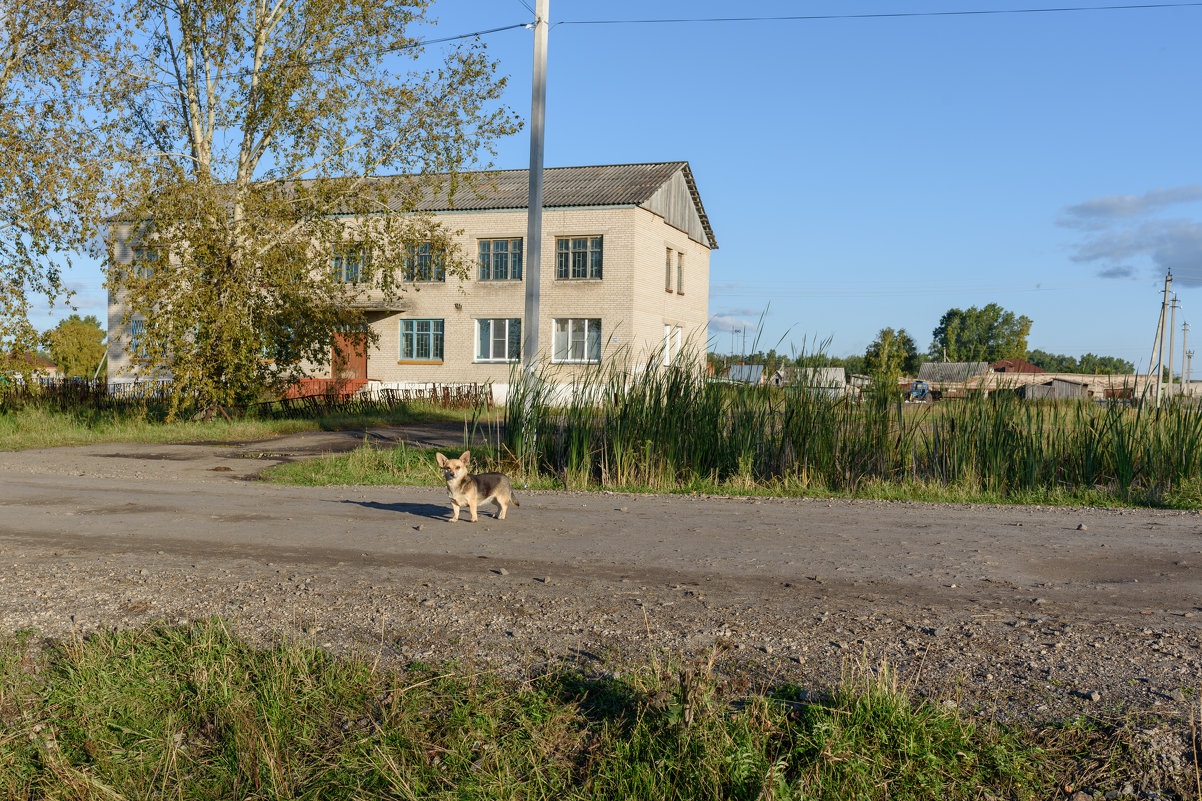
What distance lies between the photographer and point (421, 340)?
36.8m

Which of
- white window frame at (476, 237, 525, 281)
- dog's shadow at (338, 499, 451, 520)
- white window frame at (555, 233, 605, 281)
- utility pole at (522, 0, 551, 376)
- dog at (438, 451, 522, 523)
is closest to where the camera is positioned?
dog at (438, 451, 522, 523)

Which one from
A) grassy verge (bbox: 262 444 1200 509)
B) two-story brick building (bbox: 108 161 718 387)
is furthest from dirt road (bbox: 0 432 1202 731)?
two-story brick building (bbox: 108 161 718 387)

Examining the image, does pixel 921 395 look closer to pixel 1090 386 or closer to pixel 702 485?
pixel 1090 386

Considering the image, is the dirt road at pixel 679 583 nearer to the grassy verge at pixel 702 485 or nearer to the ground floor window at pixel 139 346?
the grassy verge at pixel 702 485

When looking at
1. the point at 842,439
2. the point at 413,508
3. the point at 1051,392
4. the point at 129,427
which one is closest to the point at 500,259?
the point at 129,427

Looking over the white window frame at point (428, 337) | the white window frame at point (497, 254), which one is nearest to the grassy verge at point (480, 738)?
the white window frame at point (497, 254)

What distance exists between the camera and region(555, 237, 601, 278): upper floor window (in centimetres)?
3409

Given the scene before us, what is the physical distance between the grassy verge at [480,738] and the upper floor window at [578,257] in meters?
30.4

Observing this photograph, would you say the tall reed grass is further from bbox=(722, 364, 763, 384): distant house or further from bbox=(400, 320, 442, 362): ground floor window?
bbox=(400, 320, 442, 362): ground floor window

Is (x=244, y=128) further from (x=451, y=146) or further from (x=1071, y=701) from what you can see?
(x=1071, y=701)

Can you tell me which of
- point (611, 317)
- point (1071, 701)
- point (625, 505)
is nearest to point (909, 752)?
point (1071, 701)

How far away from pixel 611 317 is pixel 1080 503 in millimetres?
24447

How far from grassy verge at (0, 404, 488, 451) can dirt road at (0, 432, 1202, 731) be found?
9723 millimetres

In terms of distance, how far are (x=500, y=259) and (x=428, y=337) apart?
4.43 metres
